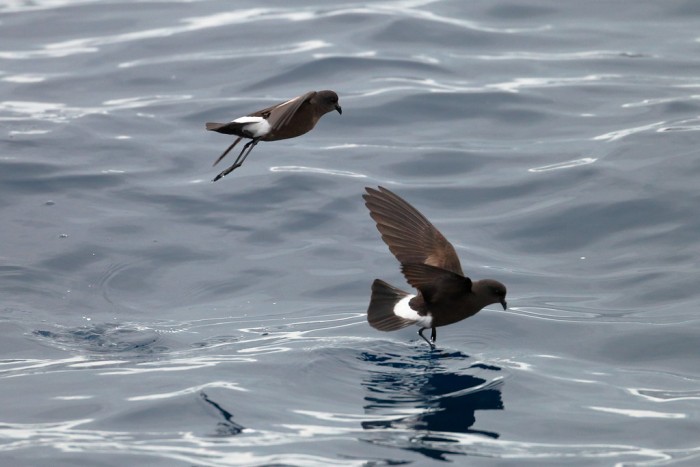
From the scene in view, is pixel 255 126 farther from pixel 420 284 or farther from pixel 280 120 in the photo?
pixel 420 284

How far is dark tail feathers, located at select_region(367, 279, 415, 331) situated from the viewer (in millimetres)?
6637

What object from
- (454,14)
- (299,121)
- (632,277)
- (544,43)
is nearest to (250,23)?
(454,14)

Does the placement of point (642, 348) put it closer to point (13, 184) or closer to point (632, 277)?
point (632, 277)

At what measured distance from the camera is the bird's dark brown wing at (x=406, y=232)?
273 inches

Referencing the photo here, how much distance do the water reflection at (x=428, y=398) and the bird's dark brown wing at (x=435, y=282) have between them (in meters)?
0.64

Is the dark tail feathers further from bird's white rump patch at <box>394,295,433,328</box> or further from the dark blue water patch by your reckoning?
the dark blue water patch

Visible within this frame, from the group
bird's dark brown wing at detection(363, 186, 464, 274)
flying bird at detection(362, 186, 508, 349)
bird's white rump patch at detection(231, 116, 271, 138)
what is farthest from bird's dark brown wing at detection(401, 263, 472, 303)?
bird's white rump patch at detection(231, 116, 271, 138)

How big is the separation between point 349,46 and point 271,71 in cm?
105

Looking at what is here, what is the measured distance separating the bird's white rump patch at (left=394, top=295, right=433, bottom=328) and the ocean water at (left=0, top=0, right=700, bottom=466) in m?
0.47

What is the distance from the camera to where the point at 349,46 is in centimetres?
1341

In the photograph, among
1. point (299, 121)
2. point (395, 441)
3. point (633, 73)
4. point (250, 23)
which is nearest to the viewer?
point (395, 441)

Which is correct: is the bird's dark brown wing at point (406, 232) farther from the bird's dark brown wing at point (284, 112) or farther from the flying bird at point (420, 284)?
the bird's dark brown wing at point (284, 112)

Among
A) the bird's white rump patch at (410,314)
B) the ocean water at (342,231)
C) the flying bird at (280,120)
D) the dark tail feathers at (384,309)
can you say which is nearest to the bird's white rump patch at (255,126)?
the flying bird at (280,120)

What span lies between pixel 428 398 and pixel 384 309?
23.0 inches
